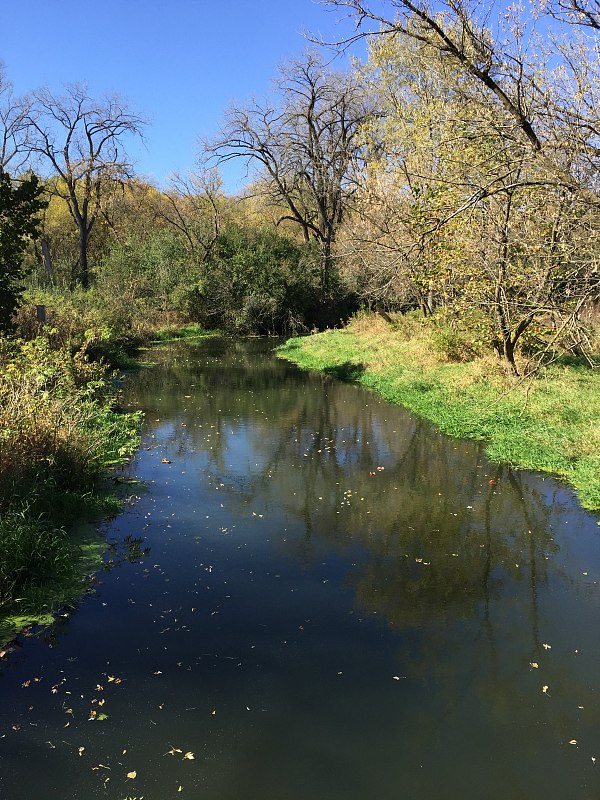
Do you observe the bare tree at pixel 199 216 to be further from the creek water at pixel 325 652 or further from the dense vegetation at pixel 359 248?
the creek water at pixel 325 652

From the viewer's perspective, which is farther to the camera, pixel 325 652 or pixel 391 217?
pixel 391 217

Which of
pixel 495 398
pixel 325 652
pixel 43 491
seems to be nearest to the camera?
pixel 325 652

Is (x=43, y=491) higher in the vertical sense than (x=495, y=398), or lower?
lower

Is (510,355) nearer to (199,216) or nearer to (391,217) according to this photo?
(391,217)

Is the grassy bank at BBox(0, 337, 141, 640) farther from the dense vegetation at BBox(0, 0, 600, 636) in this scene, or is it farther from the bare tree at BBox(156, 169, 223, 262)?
the bare tree at BBox(156, 169, 223, 262)

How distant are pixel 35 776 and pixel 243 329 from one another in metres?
32.5

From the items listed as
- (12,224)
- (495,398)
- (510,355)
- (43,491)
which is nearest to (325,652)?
(43,491)

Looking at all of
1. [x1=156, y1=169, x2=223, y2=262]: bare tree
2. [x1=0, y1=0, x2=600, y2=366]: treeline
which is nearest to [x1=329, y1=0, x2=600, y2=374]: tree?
[x1=0, y1=0, x2=600, y2=366]: treeline

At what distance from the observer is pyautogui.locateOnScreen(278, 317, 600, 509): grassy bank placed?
9406 mm

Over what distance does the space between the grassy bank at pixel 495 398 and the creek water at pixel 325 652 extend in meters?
0.62

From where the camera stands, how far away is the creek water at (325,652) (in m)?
3.81

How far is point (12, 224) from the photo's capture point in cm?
949

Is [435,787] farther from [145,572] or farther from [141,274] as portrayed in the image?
[141,274]

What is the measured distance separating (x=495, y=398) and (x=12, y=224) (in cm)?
962
